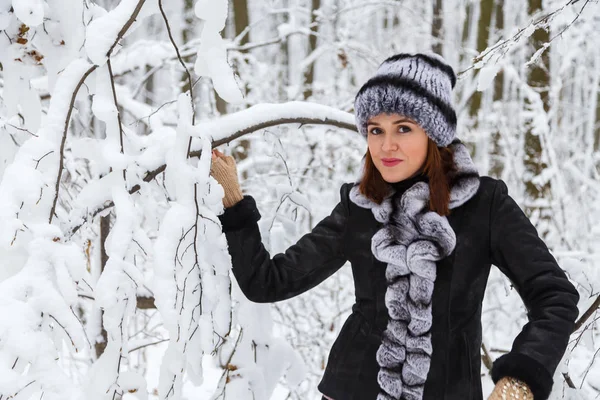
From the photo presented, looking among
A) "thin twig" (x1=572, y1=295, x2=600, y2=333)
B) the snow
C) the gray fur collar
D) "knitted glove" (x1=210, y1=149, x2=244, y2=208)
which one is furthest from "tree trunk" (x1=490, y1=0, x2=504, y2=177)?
the snow

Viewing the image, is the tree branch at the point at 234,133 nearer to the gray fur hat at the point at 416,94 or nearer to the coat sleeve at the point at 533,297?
the gray fur hat at the point at 416,94

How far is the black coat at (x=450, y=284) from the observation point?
1.40 metres

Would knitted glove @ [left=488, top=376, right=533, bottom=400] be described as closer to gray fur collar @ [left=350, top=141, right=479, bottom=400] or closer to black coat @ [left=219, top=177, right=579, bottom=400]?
black coat @ [left=219, top=177, right=579, bottom=400]

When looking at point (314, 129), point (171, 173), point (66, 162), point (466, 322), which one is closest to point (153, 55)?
point (66, 162)

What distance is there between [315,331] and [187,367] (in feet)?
8.59

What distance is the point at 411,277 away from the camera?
158 cm

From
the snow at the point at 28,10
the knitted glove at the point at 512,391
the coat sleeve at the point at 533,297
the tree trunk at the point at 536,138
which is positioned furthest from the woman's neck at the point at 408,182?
the tree trunk at the point at 536,138

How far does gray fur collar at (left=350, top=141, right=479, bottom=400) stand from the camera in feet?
5.10

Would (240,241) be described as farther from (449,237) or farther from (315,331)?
(315,331)

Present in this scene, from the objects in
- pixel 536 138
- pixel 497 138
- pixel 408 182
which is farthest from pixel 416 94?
pixel 497 138

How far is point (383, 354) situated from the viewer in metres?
1.60

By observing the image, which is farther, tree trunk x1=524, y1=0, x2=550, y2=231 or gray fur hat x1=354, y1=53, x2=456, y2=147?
tree trunk x1=524, y1=0, x2=550, y2=231

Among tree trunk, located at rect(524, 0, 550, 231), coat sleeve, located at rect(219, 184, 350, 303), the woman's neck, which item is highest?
tree trunk, located at rect(524, 0, 550, 231)

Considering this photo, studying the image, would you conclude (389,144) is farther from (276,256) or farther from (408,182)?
(276,256)
